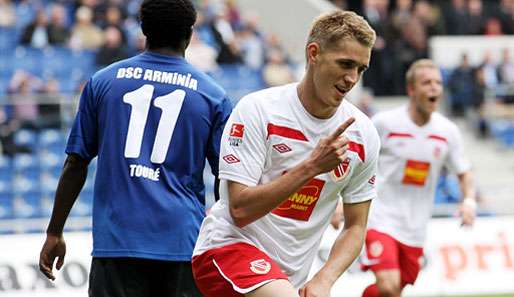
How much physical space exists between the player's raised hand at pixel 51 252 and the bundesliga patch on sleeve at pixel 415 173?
4.39m

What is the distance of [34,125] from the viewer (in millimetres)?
16188

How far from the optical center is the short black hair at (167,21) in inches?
241

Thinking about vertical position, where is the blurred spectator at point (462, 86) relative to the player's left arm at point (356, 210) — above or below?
below

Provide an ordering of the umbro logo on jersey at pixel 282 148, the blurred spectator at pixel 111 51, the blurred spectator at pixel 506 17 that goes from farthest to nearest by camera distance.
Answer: the blurred spectator at pixel 506 17
the blurred spectator at pixel 111 51
the umbro logo on jersey at pixel 282 148

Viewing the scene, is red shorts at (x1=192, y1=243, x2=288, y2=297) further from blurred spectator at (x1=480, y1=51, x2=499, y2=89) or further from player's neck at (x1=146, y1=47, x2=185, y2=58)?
blurred spectator at (x1=480, y1=51, x2=499, y2=89)

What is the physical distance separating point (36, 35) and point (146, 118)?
1254cm

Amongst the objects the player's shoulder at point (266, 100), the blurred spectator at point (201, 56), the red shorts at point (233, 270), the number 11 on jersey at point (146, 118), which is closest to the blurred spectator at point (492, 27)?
the blurred spectator at point (201, 56)

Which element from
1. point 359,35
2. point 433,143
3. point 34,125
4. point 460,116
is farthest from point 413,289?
point 359,35

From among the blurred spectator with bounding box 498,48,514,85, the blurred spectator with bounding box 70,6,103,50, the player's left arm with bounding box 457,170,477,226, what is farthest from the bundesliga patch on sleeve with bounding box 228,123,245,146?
the blurred spectator with bounding box 498,48,514,85

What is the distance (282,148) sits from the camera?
5582 millimetres

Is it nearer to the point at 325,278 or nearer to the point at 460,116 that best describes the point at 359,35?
the point at 325,278

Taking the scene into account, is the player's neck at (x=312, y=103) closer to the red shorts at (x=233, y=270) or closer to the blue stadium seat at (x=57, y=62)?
the red shorts at (x=233, y=270)

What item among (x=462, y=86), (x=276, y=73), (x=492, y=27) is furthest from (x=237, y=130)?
(x=492, y=27)

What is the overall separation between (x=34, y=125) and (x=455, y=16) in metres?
10.5
